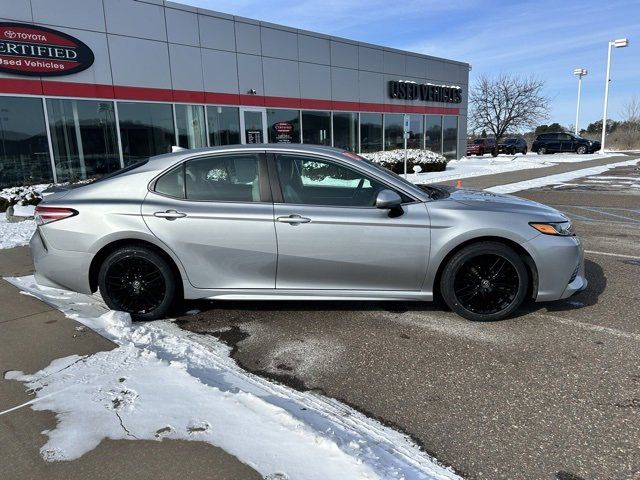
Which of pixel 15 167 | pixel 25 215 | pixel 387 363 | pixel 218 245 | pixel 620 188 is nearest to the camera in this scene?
pixel 387 363

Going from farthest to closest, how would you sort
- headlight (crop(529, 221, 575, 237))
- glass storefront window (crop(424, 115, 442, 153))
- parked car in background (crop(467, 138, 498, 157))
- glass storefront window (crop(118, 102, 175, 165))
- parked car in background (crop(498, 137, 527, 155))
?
parked car in background (crop(498, 137, 527, 155)), parked car in background (crop(467, 138, 498, 157)), glass storefront window (crop(424, 115, 442, 153)), glass storefront window (crop(118, 102, 175, 165)), headlight (crop(529, 221, 575, 237))

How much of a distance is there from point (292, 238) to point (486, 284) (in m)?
1.74

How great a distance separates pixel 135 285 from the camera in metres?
4.30

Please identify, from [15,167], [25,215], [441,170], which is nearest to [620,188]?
[441,170]

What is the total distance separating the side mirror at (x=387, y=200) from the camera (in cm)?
394

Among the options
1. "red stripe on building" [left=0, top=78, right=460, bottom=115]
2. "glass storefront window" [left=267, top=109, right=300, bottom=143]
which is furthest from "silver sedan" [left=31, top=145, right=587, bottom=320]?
"glass storefront window" [left=267, top=109, right=300, bottom=143]

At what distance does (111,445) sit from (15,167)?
1304 cm

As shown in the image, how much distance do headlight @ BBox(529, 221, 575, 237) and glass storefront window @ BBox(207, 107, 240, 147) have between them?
1414 centimetres

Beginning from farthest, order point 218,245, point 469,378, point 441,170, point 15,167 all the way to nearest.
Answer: point 441,170, point 15,167, point 218,245, point 469,378

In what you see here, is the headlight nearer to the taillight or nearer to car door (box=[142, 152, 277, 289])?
car door (box=[142, 152, 277, 289])

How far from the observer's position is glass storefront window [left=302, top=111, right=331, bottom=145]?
787 inches

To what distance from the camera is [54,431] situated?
2.63 m

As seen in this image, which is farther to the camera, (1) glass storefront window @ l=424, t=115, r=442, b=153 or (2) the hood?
(1) glass storefront window @ l=424, t=115, r=442, b=153

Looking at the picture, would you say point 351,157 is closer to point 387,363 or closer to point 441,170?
point 387,363
